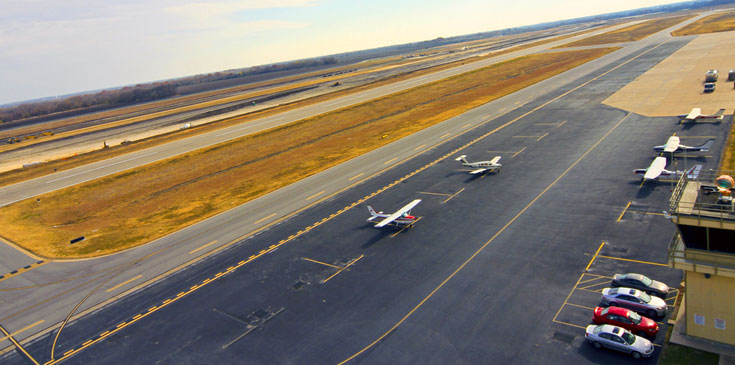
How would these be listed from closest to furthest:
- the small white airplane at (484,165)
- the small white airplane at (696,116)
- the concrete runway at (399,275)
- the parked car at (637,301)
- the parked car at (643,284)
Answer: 1. the parked car at (637,301)
2. the parked car at (643,284)
3. the concrete runway at (399,275)
4. the small white airplane at (484,165)
5. the small white airplane at (696,116)

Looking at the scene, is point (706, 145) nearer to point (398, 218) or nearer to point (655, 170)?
point (655, 170)

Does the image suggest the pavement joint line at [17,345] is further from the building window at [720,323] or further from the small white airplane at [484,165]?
the small white airplane at [484,165]

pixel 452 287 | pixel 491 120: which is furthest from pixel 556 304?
pixel 491 120

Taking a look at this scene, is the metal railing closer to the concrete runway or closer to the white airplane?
the concrete runway

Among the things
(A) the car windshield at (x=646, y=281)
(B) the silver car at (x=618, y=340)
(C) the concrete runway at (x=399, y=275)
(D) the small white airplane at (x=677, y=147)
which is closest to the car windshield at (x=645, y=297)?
(A) the car windshield at (x=646, y=281)

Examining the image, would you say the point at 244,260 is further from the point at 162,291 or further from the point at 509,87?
the point at 509,87
